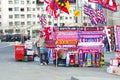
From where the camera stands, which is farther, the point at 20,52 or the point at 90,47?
the point at 20,52

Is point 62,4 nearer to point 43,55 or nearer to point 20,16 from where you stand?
point 43,55

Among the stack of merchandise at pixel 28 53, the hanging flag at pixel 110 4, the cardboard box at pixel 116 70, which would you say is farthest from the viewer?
the stack of merchandise at pixel 28 53

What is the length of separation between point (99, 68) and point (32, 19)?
381ft

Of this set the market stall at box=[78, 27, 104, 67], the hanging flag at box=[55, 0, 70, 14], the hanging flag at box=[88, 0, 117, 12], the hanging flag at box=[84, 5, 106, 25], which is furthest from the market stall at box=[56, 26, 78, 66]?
the hanging flag at box=[84, 5, 106, 25]

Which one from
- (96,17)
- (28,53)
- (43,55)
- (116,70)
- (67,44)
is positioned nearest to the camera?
(116,70)

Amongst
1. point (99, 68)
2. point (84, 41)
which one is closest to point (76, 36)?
point (84, 41)

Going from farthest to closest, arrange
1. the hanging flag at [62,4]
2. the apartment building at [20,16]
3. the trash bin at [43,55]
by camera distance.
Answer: the apartment building at [20,16] → the hanging flag at [62,4] → the trash bin at [43,55]

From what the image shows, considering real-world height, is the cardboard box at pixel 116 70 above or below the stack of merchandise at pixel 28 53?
below

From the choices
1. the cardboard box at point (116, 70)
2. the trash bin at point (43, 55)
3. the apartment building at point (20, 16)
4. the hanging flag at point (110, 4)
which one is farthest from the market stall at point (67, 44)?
the apartment building at point (20, 16)

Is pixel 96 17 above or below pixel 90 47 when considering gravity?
above

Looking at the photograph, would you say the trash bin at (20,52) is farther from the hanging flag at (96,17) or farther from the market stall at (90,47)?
the hanging flag at (96,17)

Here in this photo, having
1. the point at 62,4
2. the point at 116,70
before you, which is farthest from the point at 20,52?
the point at 116,70

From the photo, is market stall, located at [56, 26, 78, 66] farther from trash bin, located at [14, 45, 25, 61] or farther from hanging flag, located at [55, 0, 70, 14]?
hanging flag, located at [55, 0, 70, 14]

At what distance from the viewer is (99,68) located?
2148 centimetres
